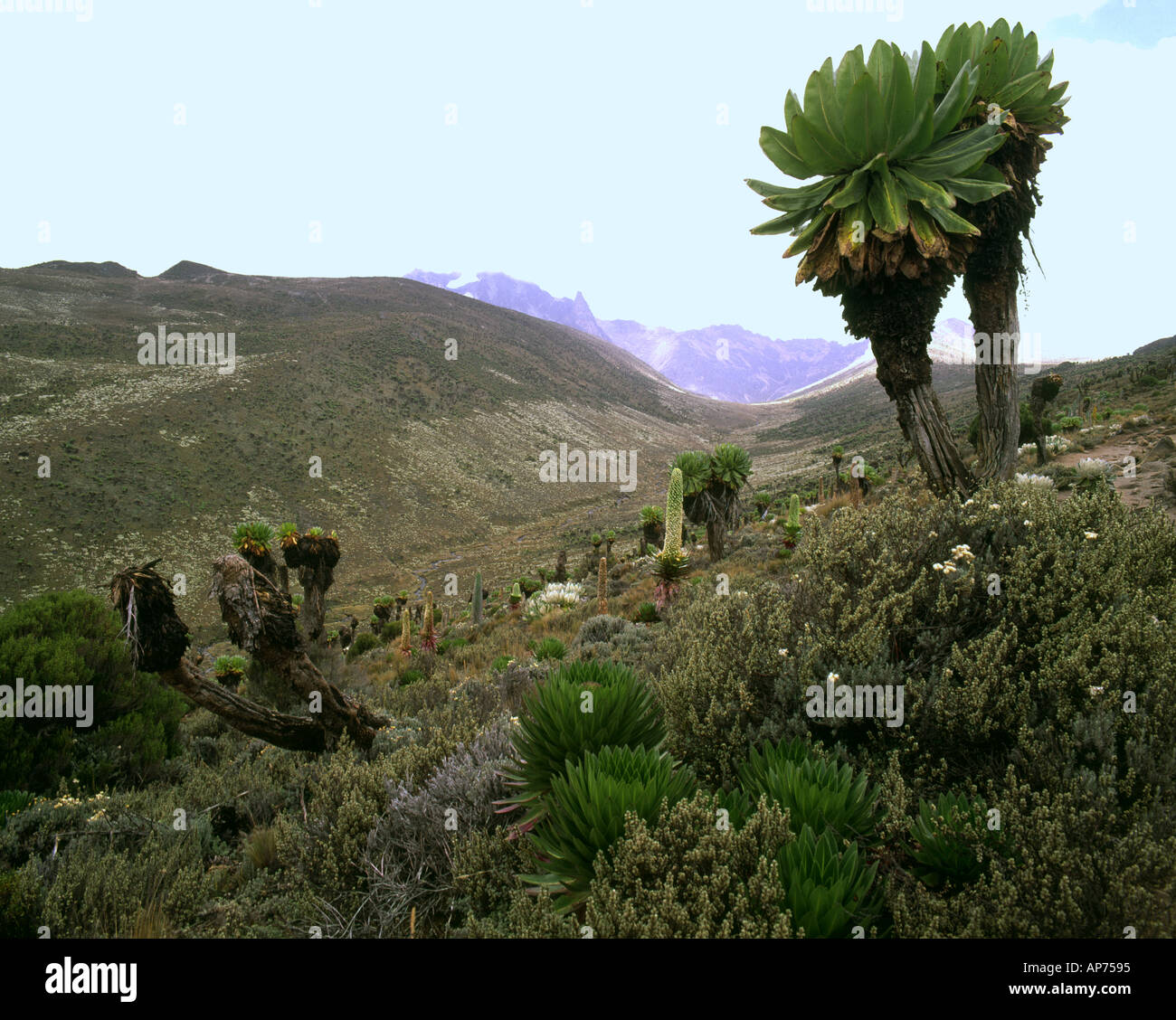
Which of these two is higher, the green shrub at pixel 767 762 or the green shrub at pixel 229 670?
the green shrub at pixel 767 762

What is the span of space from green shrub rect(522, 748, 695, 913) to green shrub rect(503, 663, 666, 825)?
1.53 feet

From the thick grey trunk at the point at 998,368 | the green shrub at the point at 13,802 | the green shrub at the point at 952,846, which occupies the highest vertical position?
the thick grey trunk at the point at 998,368

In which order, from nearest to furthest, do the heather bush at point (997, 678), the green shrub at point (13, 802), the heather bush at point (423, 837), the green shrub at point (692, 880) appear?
the green shrub at point (692, 880) → the heather bush at point (997, 678) → the heather bush at point (423, 837) → the green shrub at point (13, 802)

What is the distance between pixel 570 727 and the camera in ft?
10.6

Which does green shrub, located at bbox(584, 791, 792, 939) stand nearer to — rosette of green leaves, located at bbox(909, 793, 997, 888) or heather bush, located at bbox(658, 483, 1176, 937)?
heather bush, located at bbox(658, 483, 1176, 937)

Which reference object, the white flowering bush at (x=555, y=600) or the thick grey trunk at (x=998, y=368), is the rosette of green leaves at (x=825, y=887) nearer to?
the thick grey trunk at (x=998, y=368)

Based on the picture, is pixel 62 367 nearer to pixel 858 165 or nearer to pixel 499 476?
pixel 499 476

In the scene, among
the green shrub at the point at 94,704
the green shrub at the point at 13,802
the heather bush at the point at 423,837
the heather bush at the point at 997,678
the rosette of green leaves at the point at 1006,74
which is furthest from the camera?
the rosette of green leaves at the point at 1006,74

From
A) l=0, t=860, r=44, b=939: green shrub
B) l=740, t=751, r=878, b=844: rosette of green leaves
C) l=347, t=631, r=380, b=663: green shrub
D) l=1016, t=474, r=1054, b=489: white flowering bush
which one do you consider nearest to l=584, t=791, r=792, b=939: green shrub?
l=740, t=751, r=878, b=844: rosette of green leaves

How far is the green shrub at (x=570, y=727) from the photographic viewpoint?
10.4 feet

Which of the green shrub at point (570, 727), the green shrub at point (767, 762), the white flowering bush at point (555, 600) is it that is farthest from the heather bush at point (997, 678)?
the white flowering bush at point (555, 600)

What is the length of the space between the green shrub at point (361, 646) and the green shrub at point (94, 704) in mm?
11671

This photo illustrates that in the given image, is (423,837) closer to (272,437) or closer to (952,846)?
(952,846)

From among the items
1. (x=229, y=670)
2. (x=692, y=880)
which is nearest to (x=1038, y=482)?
(x=692, y=880)
